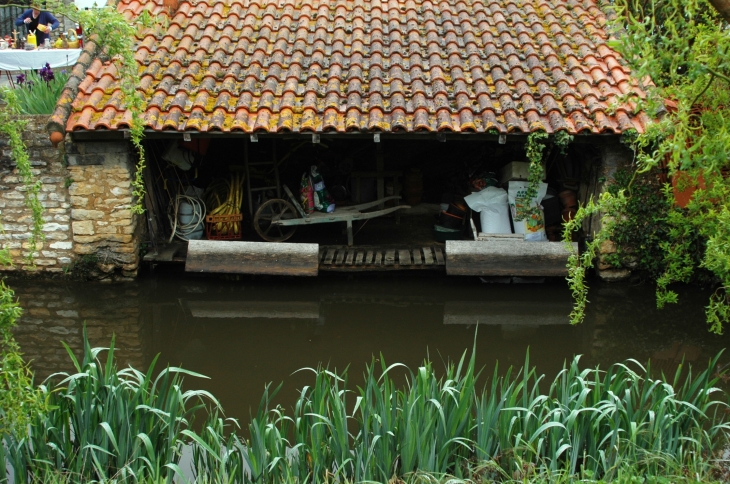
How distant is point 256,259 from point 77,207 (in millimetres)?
2204

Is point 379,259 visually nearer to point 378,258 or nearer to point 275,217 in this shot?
point 378,258

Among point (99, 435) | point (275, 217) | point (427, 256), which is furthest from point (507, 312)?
point (99, 435)

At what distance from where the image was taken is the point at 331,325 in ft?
24.9

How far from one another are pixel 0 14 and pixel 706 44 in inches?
552

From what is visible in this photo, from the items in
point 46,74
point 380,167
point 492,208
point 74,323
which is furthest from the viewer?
point 380,167

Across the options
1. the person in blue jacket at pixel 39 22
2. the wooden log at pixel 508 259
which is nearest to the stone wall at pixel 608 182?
the wooden log at pixel 508 259

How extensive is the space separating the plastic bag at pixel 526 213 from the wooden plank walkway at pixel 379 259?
41.3 inches

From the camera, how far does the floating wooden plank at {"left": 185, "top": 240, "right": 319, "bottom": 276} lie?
327 inches

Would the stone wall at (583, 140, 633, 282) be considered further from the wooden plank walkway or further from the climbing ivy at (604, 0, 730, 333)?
the climbing ivy at (604, 0, 730, 333)

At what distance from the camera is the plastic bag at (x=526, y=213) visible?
28.6ft

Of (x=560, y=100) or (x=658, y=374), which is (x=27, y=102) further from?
(x=658, y=374)

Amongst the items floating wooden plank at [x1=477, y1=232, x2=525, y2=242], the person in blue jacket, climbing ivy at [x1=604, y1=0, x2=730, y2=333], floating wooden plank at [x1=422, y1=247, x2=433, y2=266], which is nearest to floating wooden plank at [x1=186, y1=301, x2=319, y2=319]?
floating wooden plank at [x1=422, y1=247, x2=433, y2=266]

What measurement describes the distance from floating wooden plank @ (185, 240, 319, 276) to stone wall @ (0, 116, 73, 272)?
158cm

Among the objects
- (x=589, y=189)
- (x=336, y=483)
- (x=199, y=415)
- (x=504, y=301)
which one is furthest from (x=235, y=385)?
(x=589, y=189)
